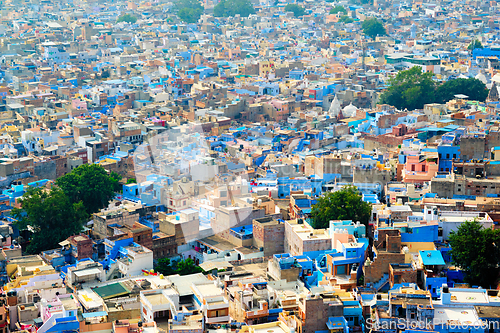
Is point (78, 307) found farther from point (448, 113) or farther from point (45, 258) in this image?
point (448, 113)

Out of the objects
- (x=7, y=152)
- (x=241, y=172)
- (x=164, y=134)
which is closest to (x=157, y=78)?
(x=164, y=134)

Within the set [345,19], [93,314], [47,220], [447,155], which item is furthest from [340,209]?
[345,19]

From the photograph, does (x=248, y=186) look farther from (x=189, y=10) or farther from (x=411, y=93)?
(x=189, y=10)

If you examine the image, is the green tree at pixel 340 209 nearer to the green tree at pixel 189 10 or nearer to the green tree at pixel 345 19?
the green tree at pixel 345 19

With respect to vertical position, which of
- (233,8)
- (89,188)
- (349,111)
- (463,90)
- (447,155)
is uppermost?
(233,8)

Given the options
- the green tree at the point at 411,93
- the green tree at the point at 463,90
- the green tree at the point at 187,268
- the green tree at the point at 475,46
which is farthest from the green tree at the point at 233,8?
the green tree at the point at 187,268

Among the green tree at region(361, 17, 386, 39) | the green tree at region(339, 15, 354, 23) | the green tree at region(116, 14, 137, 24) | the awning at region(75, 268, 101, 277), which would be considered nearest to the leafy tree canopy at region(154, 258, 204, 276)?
the awning at region(75, 268, 101, 277)

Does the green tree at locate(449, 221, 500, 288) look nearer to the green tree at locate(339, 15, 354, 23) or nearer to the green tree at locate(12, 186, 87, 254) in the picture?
the green tree at locate(12, 186, 87, 254)
